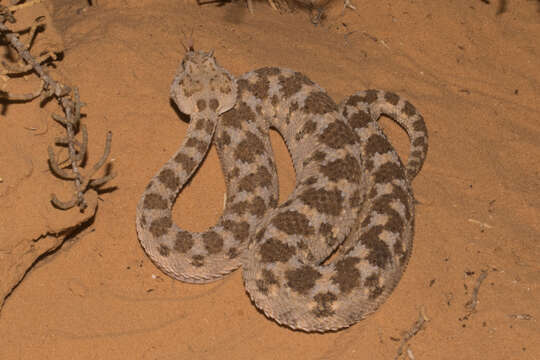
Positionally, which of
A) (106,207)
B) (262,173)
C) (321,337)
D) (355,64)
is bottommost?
(321,337)

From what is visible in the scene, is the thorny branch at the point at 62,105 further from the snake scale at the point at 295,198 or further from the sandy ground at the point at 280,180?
the snake scale at the point at 295,198

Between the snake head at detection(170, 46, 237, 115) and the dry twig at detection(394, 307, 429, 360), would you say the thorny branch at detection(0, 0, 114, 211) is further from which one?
the dry twig at detection(394, 307, 429, 360)

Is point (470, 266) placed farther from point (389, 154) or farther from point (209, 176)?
point (209, 176)

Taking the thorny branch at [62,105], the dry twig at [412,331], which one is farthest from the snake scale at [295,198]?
the thorny branch at [62,105]

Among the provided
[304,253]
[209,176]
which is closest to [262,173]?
[209,176]

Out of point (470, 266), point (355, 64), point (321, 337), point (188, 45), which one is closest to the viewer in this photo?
point (321, 337)

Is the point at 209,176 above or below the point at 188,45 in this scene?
below

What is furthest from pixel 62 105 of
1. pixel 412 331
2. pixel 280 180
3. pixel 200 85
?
pixel 412 331

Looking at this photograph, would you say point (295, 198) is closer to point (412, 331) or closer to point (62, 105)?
point (412, 331)
